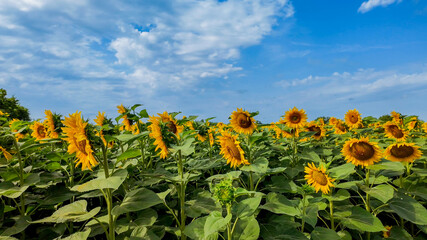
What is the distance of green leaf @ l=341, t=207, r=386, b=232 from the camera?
267 centimetres

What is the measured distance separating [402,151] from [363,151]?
3.12 feet

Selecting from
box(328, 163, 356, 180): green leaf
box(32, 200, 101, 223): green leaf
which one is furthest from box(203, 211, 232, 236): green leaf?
box(328, 163, 356, 180): green leaf

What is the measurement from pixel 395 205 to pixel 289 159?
1433 millimetres

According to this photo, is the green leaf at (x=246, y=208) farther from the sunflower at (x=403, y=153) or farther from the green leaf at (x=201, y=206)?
the sunflower at (x=403, y=153)

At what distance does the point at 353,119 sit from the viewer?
6566 millimetres

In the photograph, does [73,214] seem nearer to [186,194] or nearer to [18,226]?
[18,226]

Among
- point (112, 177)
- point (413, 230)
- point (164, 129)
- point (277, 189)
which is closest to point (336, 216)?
point (277, 189)

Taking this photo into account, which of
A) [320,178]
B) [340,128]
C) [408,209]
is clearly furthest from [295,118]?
[340,128]

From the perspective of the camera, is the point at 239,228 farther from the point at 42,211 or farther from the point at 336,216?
the point at 42,211

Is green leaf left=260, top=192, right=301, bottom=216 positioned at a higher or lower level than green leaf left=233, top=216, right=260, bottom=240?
higher

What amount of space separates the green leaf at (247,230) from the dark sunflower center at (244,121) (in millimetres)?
1843

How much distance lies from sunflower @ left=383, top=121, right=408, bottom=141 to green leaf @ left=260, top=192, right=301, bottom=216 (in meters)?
3.43

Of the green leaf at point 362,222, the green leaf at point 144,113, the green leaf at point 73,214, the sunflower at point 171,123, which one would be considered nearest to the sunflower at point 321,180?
the green leaf at point 362,222

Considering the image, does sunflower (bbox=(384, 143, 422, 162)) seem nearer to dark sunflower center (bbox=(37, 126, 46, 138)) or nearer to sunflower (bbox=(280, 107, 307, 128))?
sunflower (bbox=(280, 107, 307, 128))
